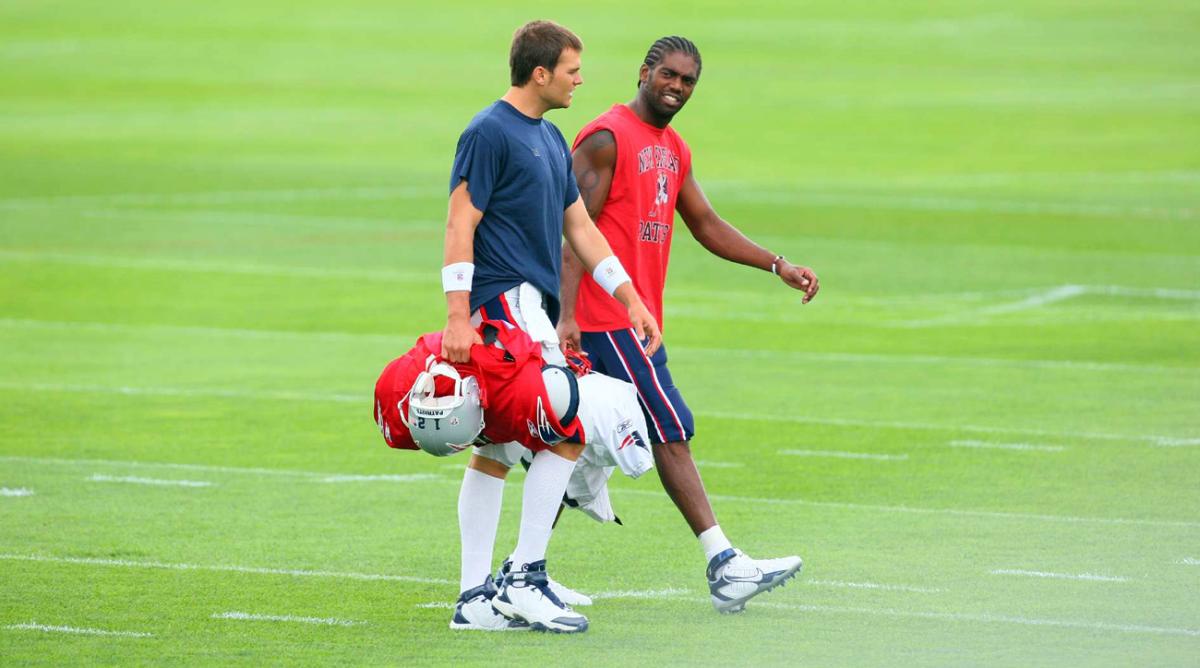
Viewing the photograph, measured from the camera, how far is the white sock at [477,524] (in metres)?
8.13

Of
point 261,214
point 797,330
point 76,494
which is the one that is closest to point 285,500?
point 76,494

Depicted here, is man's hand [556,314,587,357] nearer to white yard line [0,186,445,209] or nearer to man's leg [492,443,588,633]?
man's leg [492,443,588,633]

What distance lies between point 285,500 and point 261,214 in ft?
67.8

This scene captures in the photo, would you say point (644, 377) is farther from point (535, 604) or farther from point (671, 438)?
point (535, 604)

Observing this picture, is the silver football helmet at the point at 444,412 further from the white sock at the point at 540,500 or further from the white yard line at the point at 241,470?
the white yard line at the point at 241,470

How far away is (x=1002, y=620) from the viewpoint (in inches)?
322

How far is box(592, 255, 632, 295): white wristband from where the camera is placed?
8.15m

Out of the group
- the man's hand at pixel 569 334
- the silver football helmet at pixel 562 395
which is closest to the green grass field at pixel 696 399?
the silver football helmet at pixel 562 395

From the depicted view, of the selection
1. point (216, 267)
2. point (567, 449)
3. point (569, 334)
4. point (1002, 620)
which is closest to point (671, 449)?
point (569, 334)

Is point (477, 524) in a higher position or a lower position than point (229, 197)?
higher

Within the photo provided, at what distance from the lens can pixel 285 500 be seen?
11.3m

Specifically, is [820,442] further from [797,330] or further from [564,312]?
[797,330]

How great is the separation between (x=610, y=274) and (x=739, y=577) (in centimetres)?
126

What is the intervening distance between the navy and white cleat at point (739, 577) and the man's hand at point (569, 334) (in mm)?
991
